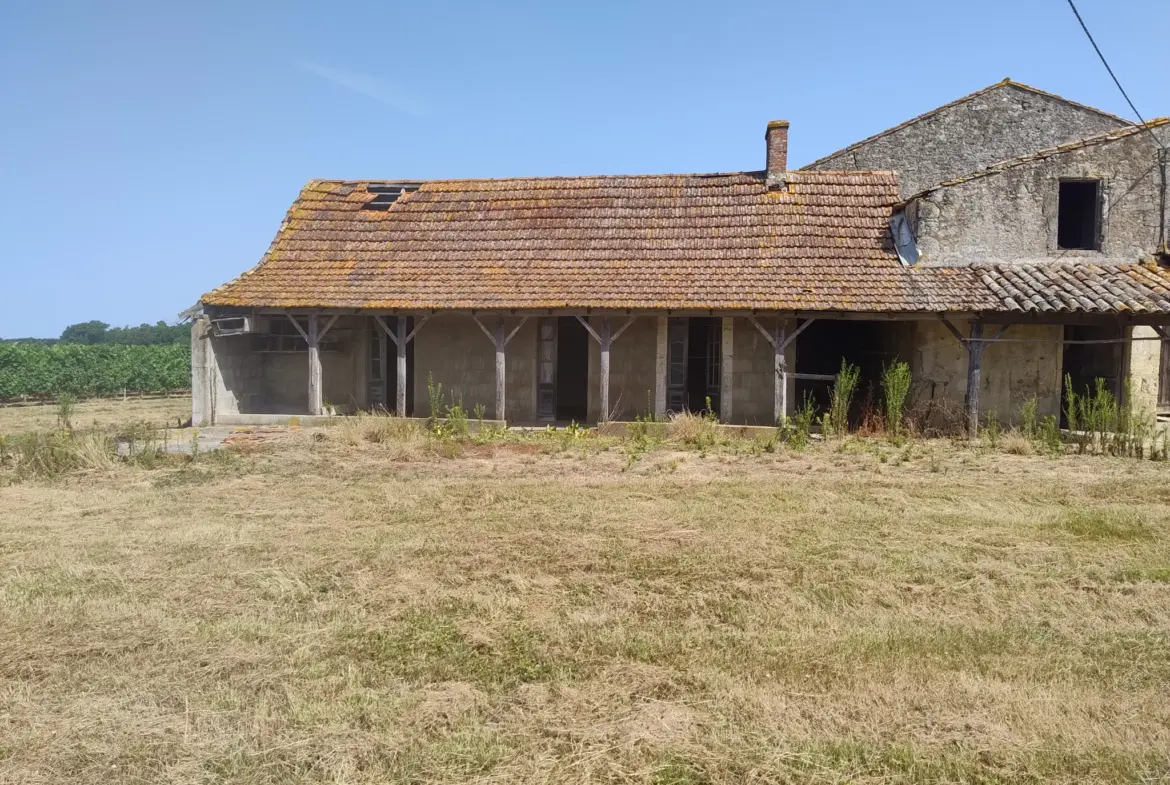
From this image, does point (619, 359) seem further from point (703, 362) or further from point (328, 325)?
point (328, 325)

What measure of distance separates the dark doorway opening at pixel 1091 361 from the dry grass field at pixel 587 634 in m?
5.76

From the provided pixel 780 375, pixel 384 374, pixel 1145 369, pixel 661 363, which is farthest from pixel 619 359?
pixel 1145 369

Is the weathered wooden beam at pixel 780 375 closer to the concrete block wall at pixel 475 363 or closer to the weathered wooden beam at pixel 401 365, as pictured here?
the concrete block wall at pixel 475 363

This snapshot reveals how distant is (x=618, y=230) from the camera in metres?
16.0

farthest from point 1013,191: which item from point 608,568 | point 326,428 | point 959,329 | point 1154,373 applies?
point 326,428

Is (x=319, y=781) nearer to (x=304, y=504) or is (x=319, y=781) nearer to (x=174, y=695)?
(x=174, y=695)

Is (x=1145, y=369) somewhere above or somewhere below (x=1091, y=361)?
below

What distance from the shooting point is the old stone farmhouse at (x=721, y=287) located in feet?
44.8

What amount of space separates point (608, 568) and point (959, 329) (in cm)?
1022

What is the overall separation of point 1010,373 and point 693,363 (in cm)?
567

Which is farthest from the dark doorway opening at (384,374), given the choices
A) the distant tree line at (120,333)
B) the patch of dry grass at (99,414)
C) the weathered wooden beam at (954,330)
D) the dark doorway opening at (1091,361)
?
the distant tree line at (120,333)

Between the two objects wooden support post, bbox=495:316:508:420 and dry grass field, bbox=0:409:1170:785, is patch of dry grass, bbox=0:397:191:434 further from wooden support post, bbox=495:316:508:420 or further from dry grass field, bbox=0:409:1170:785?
dry grass field, bbox=0:409:1170:785

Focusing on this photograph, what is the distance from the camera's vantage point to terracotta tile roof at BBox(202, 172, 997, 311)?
13.8 meters

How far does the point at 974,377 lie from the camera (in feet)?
43.5
